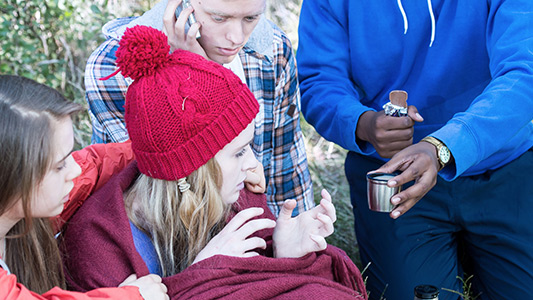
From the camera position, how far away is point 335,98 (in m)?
3.09

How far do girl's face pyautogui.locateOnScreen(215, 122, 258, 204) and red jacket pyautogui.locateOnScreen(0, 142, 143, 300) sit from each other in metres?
0.49

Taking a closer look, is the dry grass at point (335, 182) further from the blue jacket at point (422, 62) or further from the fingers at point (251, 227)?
the fingers at point (251, 227)

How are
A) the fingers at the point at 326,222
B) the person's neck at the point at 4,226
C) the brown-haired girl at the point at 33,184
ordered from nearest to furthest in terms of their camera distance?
1. the brown-haired girl at the point at 33,184
2. the person's neck at the point at 4,226
3. the fingers at the point at 326,222

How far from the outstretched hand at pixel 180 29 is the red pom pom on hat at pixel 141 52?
0.64m

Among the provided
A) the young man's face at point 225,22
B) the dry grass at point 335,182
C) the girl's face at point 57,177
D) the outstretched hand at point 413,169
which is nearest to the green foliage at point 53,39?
the dry grass at point 335,182

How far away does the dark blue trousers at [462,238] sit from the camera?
3.00 meters

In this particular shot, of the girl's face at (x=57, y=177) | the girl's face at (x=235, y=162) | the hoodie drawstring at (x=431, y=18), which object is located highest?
the hoodie drawstring at (x=431, y=18)

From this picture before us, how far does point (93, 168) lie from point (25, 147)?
562 mm

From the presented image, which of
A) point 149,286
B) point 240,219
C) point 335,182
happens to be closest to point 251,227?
point 240,219

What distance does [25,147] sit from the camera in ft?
5.89

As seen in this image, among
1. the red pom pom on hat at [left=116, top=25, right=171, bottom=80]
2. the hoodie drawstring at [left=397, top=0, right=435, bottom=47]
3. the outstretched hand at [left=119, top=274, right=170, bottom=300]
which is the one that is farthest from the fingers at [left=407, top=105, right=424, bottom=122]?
the outstretched hand at [left=119, top=274, right=170, bottom=300]

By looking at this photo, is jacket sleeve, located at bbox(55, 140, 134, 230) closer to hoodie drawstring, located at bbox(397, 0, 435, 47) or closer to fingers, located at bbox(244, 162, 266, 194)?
fingers, located at bbox(244, 162, 266, 194)

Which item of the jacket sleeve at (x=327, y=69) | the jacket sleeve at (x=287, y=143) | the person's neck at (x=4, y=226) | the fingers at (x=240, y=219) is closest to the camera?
the person's neck at (x=4, y=226)

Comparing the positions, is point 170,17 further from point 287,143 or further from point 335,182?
point 335,182
